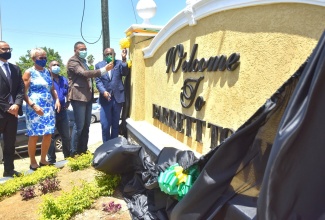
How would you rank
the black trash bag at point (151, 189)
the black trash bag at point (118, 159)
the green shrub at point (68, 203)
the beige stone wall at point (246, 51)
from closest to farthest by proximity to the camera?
1. the beige stone wall at point (246, 51)
2. the black trash bag at point (151, 189)
3. the green shrub at point (68, 203)
4. the black trash bag at point (118, 159)

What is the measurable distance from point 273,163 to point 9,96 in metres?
4.07

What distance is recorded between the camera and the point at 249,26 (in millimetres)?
2580

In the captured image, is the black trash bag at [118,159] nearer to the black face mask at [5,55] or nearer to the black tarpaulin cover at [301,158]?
the black face mask at [5,55]

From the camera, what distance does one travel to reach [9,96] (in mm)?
4422

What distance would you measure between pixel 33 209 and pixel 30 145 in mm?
1288

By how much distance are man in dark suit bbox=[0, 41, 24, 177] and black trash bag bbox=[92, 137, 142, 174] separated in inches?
57.5

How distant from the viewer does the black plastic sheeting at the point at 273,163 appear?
4.56 feet

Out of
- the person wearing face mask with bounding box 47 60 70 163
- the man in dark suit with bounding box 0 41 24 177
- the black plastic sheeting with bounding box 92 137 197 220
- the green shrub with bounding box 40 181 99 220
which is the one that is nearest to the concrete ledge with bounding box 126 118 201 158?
the black plastic sheeting with bounding box 92 137 197 220

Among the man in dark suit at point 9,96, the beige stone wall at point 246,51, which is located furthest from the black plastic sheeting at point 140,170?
the man in dark suit at point 9,96

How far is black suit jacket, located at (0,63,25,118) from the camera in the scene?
4352 mm

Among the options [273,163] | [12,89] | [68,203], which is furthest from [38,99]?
[273,163]

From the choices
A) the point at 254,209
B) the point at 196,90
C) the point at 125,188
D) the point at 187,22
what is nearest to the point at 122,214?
the point at 125,188

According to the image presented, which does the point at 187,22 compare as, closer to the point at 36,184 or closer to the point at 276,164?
the point at 276,164

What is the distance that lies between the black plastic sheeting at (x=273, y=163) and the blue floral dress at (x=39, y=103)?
7.67 ft
